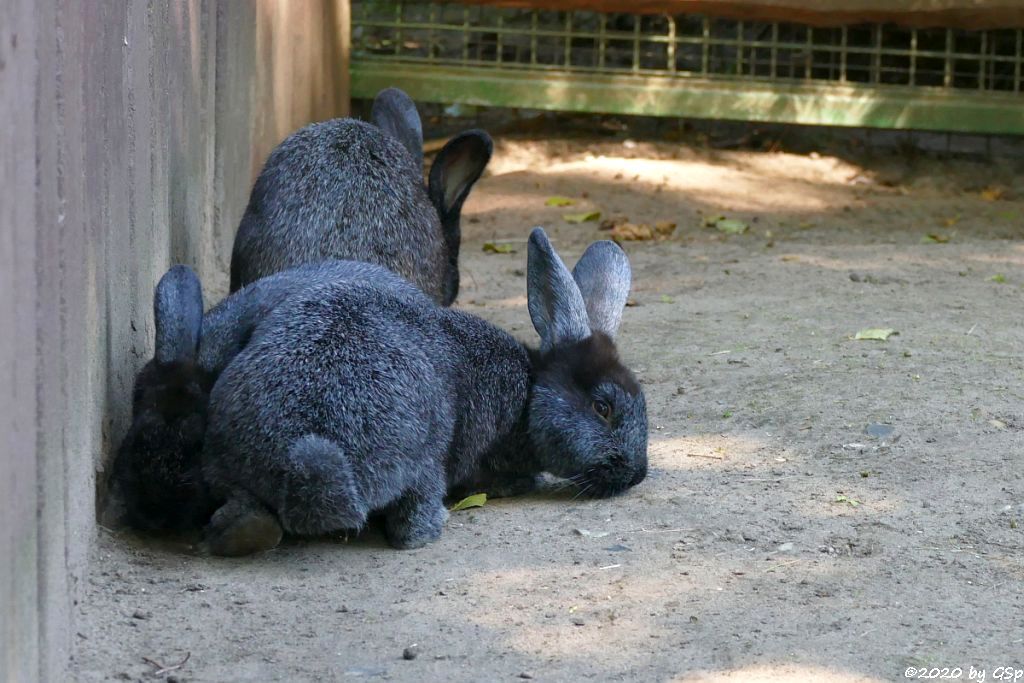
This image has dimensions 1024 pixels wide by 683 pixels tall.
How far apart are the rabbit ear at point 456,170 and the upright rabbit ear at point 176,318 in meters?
2.32

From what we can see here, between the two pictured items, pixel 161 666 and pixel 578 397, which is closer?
pixel 161 666

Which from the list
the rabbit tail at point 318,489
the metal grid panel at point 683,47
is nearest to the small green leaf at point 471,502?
the rabbit tail at point 318,489

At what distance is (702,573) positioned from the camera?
13.5ft

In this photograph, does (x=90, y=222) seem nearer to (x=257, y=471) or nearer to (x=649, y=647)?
(x=257, y=471)

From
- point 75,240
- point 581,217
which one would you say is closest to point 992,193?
point 581,217

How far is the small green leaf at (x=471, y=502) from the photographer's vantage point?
4.86 meters

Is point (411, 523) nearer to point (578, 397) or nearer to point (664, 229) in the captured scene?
point (578, 397)

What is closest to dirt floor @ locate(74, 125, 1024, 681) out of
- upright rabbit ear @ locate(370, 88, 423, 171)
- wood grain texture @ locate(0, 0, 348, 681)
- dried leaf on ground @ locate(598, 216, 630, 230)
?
wood grain texture @ locate(0, 0, 348, 681)

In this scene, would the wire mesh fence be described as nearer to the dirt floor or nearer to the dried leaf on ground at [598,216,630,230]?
the dried leaf on ground at [598,216,630,230]

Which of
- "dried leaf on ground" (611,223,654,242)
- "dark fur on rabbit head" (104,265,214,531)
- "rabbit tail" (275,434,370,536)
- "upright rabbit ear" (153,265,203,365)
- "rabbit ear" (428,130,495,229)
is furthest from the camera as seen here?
"dried leaf on ground" (611,223,654,242)

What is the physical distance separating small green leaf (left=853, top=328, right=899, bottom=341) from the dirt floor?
0.04 metres

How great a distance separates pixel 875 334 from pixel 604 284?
1525 mm

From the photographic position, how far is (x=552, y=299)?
514 centimetres

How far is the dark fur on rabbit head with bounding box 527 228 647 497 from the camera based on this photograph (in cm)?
484
